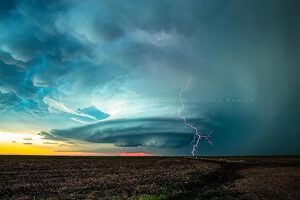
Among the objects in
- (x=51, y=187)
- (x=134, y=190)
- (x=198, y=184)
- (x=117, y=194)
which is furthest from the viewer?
(x=198, y=184)

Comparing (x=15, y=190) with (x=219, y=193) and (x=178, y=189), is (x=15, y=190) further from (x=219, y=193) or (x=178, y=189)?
(x=219, y=193)

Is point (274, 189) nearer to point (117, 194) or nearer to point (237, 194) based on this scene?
point (237, 194)

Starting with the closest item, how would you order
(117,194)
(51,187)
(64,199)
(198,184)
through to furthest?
(64,199) < (117,194) < (51,187) < (198,184)

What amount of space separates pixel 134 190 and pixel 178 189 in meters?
4.29

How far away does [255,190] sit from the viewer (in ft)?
115

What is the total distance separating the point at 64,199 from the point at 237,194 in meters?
15.0

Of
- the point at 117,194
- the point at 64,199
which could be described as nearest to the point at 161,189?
the point at 117,194

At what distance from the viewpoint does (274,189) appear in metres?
35.7

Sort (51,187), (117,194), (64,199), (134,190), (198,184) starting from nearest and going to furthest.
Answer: (64,199) < (117,194) < (134,190) < (51,187) < (198,184)

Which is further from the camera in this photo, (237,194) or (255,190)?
(255,190)

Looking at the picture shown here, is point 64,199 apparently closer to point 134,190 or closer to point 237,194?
point 134,190

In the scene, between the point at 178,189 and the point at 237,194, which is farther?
the point at 178,189

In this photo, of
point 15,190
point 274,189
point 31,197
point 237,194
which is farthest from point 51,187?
point 274,189

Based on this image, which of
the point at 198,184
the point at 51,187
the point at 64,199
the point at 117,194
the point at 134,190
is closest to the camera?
the point at 64,199
